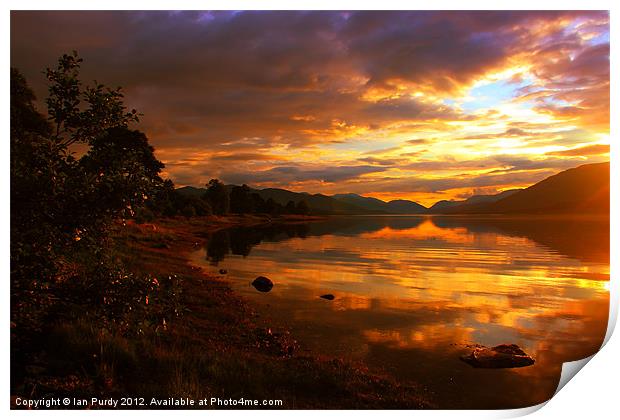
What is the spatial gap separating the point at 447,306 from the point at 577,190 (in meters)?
4.42

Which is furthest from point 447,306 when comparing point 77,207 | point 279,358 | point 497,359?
point 77,207

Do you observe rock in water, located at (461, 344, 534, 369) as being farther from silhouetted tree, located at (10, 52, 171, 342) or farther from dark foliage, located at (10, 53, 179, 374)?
silhouetted tree, located at (10, 52, 171, 342)

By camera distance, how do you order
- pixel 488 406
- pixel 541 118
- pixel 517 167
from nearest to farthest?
pixel 488 406
pixel 541 118
pixel 517 167

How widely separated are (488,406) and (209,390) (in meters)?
4.51

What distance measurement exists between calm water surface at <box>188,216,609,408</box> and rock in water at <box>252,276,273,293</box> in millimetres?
272

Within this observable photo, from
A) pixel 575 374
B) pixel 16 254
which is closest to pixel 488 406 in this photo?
pixel 575 374

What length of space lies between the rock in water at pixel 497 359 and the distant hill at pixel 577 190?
3.20m

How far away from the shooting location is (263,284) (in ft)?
42.9

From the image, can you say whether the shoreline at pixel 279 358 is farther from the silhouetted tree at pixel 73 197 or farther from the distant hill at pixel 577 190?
the distant hill at pixel 577 190

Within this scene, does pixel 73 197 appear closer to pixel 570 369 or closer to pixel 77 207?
pixel 77 207

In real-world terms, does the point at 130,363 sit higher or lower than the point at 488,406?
higher

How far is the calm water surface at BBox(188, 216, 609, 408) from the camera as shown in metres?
7.66

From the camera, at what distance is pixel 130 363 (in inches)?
254
